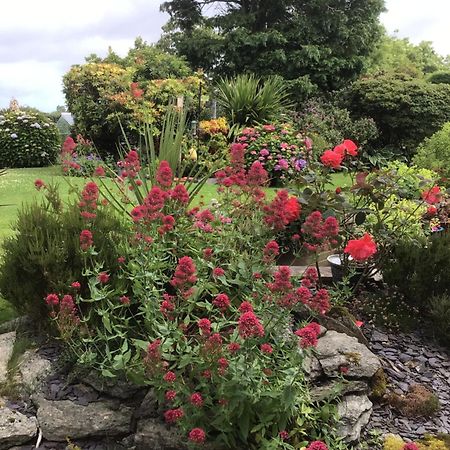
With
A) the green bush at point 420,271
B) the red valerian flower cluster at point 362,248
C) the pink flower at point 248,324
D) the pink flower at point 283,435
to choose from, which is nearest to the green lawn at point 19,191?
the green bush at point 420,271

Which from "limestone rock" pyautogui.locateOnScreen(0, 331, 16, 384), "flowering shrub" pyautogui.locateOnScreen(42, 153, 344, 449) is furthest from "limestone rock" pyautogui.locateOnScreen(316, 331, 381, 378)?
"limestone rock" pyautogui.locateOnScreen(0, 331, 16, 384)

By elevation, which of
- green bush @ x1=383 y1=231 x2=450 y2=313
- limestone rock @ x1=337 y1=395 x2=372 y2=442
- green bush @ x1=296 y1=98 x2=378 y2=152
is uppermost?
green bush @ x1=296 y1=98 x2=378 y2=152

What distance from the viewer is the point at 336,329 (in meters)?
3.31

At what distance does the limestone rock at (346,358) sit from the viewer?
2.81m

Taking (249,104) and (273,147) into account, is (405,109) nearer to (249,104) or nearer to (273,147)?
(249,104)

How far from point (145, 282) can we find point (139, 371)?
0.39 m

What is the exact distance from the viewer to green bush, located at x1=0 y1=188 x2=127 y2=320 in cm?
287

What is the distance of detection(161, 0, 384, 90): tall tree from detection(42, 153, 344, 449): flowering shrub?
51.3ft

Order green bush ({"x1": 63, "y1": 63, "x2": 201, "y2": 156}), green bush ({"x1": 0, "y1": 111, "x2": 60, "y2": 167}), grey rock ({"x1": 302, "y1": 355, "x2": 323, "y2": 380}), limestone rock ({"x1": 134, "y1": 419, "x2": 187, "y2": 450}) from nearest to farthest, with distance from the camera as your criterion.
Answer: limestone rock ({"x1": 134, "y1": 419, "x2": 187, "y2": 450}), grey rock ({"x1": 302, "y1": 355, "x2": 323, "y2": 380}), green bush ({"x1": 63, "y1": 63, "x2": 201, "y2": 156}), green bush ({"x1": 0, "y1": 111, "x2": 60, "y2": 167})

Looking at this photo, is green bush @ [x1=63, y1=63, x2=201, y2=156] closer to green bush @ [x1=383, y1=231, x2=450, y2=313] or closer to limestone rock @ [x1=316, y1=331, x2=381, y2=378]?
green bush @ [x1=383, y1=231, x2=450, y2=313]

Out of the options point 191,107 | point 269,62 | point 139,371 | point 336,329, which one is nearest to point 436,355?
point 336,329

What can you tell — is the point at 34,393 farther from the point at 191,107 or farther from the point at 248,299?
the point at 191,107

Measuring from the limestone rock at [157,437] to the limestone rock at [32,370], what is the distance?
622 mm

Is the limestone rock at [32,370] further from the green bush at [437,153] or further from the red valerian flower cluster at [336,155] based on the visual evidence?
the green bush at [437,153]
